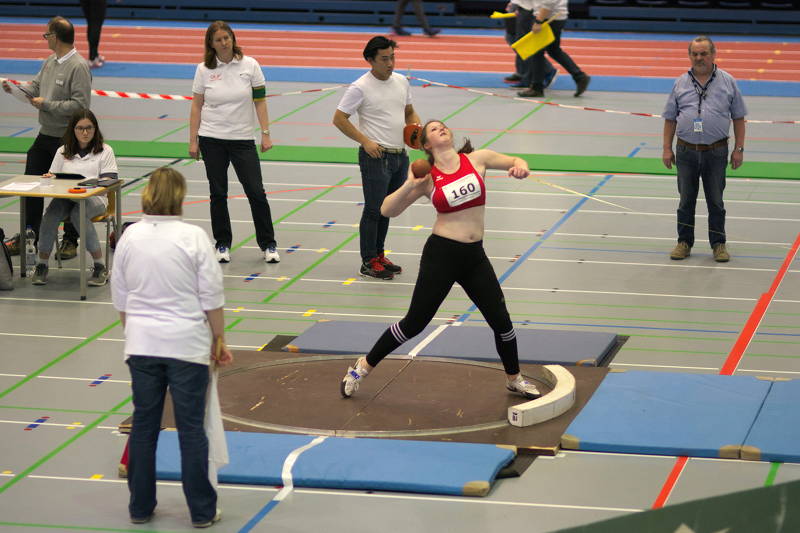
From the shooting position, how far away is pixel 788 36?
26.0 meters

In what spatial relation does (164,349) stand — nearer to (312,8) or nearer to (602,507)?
(602,507)

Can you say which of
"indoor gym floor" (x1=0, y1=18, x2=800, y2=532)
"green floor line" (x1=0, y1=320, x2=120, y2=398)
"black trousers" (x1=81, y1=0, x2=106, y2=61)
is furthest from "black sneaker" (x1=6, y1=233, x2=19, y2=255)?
"black trousers" (x1=81, y1=0, x2=106, y2=61)

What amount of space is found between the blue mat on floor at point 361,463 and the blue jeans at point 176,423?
0.55 meters

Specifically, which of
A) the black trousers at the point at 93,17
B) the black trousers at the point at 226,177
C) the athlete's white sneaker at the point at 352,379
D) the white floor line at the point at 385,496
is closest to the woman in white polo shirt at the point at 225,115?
the black trousers at the point at 226,177

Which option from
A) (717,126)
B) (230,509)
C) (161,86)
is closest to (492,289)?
(230,509)

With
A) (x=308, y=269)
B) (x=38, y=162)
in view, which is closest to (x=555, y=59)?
(x=308, y=269)

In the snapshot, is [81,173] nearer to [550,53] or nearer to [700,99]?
[700,99]

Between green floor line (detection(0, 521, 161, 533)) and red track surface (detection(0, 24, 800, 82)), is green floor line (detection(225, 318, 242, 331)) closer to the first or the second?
green floor line (detection(0, 521, 161, 533))

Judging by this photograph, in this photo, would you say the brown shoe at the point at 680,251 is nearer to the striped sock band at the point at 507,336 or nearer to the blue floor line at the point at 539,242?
the blue floor line at the point at 539,242

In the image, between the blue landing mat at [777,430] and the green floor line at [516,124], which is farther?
the green floor line at [516,124]

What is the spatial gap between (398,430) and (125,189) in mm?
7500

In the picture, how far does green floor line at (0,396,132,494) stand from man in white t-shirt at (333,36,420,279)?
125 inches

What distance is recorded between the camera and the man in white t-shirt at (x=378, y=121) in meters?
9.98

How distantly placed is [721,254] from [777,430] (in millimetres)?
4154
